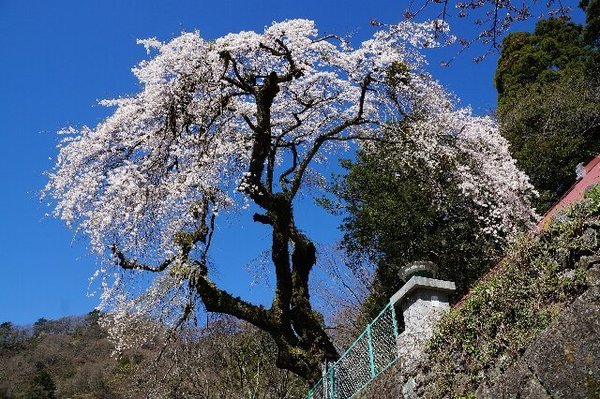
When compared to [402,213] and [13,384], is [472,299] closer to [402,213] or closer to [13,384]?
[402,213]

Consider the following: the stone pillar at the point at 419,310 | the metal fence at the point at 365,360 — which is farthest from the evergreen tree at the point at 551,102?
the stone pillar at the point at 419,310

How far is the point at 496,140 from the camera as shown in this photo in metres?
9.64

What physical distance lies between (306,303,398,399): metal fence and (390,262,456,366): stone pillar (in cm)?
23

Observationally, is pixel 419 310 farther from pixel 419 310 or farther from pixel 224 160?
pixel 224 160

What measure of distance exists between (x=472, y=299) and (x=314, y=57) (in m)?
5.70

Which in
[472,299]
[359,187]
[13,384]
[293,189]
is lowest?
[472,299]

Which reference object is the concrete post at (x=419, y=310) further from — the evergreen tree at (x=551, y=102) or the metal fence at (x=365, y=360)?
the evergreen tree at (x=551, y=102)

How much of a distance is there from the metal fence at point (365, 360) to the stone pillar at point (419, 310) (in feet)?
0.74

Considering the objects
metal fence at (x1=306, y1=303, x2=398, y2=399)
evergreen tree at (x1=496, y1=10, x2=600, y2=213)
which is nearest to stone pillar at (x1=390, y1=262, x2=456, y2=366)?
metal fence at (x1=306, y1=303, x2=398, y2=399)

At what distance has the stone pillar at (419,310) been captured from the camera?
4898 mm

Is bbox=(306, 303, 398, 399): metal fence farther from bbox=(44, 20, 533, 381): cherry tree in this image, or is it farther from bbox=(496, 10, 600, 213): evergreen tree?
bbox=(496, 10, 600, 213): evergreen tree

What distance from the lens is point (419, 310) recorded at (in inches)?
201

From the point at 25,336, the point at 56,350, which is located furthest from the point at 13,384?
the point at 25,336

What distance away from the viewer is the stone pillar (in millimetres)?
4898
